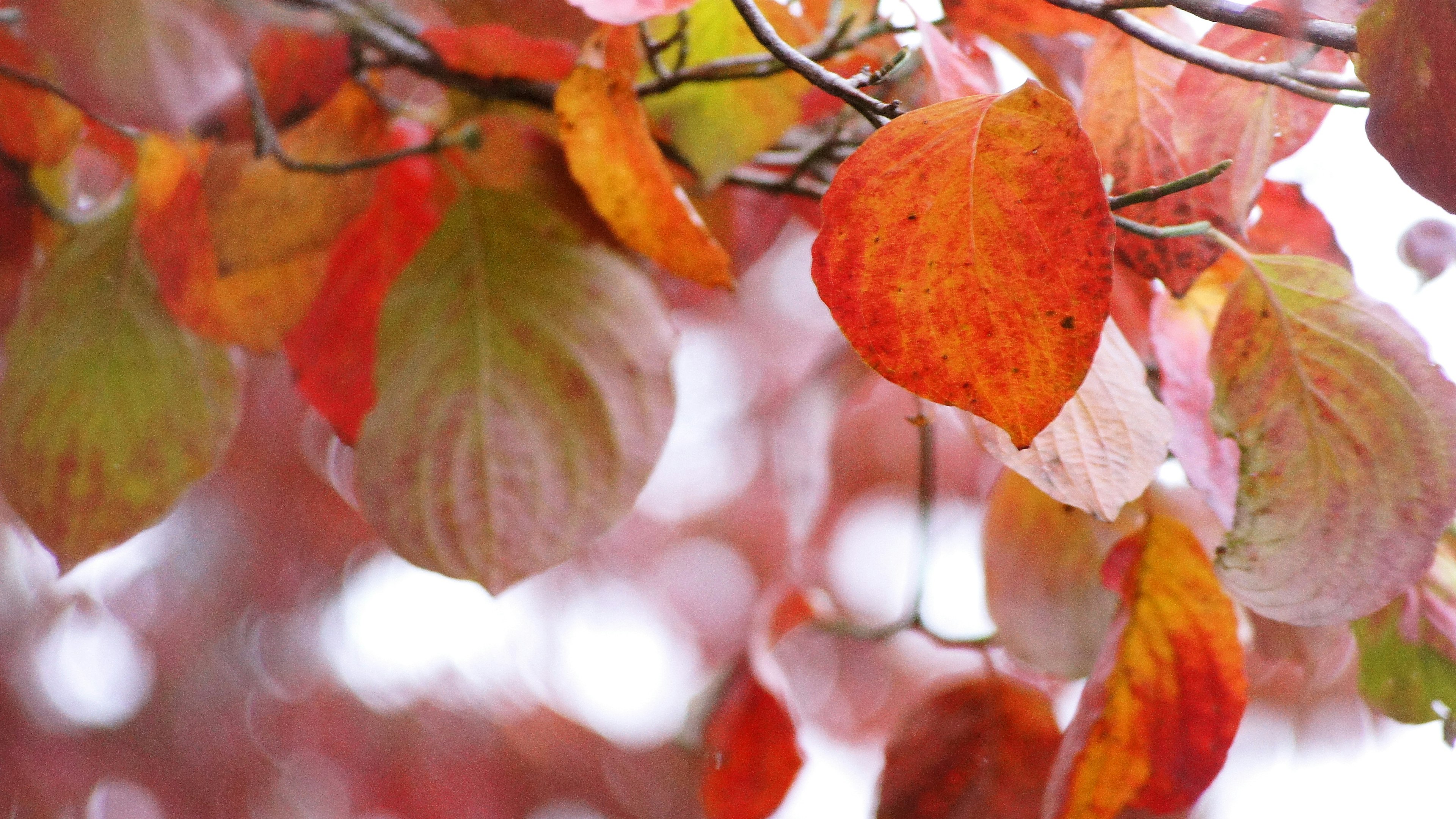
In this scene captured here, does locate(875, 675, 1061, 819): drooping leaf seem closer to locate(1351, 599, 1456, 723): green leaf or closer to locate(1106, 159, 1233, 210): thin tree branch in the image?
locate(1351, 599, 1456, 723): green leaf

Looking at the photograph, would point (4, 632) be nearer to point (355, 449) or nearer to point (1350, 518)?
point (355, 449)

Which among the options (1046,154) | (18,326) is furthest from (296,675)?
(1046,154)

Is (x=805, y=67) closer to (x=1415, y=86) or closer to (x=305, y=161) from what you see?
(x=1415, y=86)

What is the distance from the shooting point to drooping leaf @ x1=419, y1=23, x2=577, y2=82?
0.43m

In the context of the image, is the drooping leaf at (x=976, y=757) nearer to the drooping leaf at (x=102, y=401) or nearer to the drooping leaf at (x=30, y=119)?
the drooping leaf at (x=102, y=401)

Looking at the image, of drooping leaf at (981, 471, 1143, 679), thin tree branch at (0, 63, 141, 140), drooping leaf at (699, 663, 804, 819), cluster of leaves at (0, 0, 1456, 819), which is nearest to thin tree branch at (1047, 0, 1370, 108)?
cluster of leaves at (0, 0, 1456, 819)

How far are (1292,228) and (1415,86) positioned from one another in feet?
0.71

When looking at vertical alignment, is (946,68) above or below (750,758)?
above

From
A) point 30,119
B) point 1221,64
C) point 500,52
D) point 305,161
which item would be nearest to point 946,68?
point 1221,64

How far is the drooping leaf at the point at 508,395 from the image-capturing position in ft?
1.38

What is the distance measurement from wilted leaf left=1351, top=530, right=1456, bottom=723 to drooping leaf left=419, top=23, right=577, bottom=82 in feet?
1.34

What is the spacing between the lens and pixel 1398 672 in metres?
0.40

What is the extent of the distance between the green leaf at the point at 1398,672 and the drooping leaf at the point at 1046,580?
4.7 inches

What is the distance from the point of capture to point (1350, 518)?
323 millimetres
